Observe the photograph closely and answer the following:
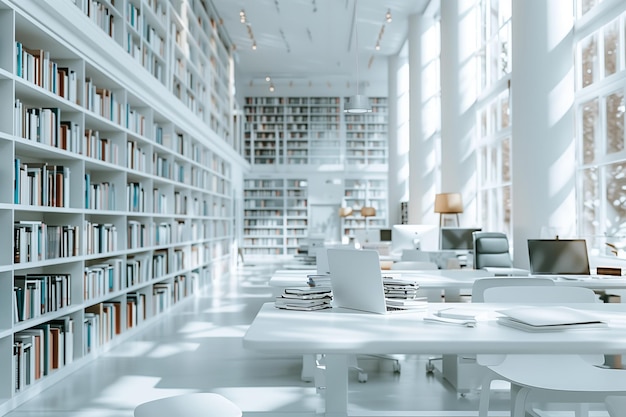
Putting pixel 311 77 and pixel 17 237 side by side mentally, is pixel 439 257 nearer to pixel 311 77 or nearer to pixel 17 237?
pixel 17 237

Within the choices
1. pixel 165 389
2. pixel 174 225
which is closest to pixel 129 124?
pixel 174 225

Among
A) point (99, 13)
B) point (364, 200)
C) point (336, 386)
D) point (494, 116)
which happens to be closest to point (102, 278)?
point (99, 13)

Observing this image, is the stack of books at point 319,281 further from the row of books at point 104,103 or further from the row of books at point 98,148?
the row of books at point 104,103

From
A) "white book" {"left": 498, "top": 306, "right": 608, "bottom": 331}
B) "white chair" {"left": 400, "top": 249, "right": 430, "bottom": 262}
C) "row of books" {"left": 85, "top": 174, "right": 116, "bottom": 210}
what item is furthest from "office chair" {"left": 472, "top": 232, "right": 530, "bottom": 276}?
"white book" {"left": 498, "top": 306, "right": 608, "bottom": 331}

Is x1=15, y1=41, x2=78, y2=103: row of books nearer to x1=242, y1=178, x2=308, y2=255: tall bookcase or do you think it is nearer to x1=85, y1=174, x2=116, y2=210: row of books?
x1=85, y1=174, x2=116, y2=210: row of books

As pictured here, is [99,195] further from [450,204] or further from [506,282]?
[450,204]

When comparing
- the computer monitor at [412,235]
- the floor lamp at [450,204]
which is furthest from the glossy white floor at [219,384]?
the floor lamp at [450,204]

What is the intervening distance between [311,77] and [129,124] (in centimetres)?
1196

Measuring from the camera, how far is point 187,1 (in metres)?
9.40

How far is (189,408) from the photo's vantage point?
1861 millimetres

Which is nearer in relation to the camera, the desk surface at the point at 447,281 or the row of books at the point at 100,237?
the desk surface at the point at 447,281

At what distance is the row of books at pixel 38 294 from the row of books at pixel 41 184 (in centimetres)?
51

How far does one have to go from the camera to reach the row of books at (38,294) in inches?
152

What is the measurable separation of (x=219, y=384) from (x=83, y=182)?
6.39ft
